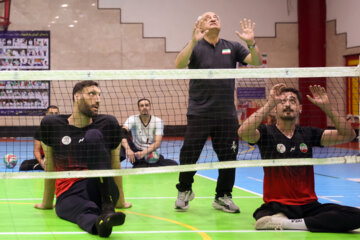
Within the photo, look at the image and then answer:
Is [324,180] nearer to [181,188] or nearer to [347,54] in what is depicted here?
[181,188]

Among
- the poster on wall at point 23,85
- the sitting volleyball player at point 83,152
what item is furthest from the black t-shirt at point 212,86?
the poster on wall at point 23,85

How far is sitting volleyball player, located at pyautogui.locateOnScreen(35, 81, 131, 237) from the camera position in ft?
16.0

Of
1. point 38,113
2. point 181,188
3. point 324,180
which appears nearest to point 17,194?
point 181,188

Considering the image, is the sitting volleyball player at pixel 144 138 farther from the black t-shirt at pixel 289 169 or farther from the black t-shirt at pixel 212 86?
the black t-shirt at pixel 289 169

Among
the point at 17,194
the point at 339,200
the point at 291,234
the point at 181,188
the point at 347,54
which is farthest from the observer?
the point at 347,54

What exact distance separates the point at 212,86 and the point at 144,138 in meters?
3.90

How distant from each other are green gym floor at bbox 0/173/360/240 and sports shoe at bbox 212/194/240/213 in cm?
7

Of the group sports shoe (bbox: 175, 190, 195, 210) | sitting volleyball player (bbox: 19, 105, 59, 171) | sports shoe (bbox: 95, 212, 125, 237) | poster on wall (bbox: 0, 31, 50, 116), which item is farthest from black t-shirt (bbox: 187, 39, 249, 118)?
poster on wall (bbox: 0, 31, 50, 116)

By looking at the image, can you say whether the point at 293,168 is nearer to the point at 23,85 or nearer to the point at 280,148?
the point at 280,148

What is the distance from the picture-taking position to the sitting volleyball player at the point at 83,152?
488 cm

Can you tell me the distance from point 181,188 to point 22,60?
14.0 m

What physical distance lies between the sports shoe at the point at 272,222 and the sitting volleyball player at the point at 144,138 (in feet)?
14.5

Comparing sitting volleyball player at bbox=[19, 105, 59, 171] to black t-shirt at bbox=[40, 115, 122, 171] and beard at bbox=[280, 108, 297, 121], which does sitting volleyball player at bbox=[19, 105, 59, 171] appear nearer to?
black t-shirt at bbox=[40, 115, 122, 171]

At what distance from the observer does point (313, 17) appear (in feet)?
61.0
